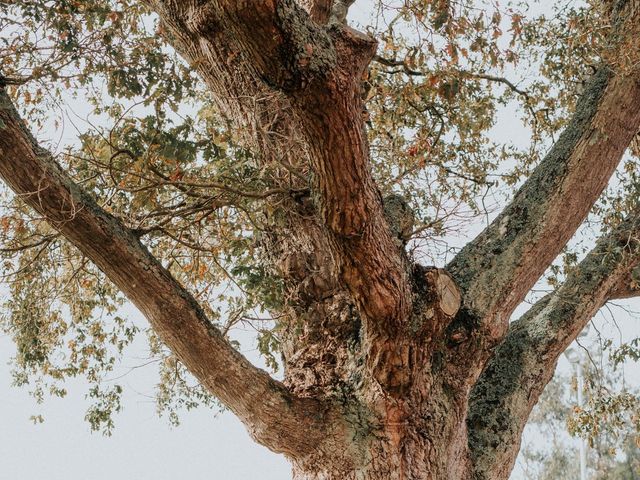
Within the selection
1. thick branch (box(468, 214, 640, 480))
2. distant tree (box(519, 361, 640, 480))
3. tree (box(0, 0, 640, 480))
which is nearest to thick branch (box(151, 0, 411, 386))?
tree (box(0, 0, 640, 480))

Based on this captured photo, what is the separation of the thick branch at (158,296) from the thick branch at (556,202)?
1471 mm

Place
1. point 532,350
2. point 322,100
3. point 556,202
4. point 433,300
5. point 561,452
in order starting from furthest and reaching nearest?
point 561,452 < point 532,350 < point 556,202 < point 433,300 < point 322,100

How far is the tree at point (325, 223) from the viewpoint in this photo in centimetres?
449

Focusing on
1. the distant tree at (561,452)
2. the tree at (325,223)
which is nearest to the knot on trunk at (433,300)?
the tree at (325,223)

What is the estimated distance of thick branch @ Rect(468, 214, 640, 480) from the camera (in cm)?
571

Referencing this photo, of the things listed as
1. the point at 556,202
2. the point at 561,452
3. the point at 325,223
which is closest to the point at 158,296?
the point at 325,223

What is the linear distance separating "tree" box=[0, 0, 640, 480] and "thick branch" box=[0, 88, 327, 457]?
12 mm

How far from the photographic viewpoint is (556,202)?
562cm

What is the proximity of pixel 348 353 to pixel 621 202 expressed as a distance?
4028 millimetres

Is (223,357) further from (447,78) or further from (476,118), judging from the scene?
(476,118)

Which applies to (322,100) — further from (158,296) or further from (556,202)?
(556,202)

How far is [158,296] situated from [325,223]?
3.43 ft

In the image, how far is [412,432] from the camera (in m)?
5.17

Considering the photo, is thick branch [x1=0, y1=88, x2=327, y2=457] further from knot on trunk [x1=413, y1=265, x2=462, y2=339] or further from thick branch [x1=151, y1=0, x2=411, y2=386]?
knot on trunk [x1=413, y1=265, x2=462, y2=339]
